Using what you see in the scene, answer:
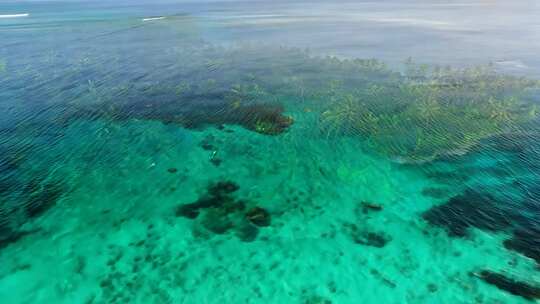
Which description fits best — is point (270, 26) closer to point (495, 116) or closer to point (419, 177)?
point (495, 116)

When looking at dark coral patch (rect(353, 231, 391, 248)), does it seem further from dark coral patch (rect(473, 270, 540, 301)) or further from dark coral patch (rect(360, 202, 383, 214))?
dark coral patch (rect(473, 270, 540, 301))

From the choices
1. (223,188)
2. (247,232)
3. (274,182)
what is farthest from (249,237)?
(274,182)

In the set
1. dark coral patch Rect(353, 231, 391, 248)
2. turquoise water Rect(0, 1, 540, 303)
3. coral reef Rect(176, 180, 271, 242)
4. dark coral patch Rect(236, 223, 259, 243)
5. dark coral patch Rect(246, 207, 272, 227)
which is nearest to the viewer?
turquoise water Rect(0, 1, 540, 303)

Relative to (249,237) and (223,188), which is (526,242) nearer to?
(249,237)

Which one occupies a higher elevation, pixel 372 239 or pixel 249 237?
pixel 372 239

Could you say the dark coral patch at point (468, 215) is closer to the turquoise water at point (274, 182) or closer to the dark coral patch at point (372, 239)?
the turquoise water at point (274, 182)

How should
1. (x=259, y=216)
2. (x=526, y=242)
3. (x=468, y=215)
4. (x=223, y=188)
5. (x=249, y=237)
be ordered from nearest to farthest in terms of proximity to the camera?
(x=526, y=242)
(x=249, y=237)
(x=468, y=215)
(x=259, y=216)
(x=223, y=188)

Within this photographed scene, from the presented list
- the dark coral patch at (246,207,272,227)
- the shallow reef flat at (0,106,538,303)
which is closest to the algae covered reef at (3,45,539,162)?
the shallow reef flat at (0,106,538,303)

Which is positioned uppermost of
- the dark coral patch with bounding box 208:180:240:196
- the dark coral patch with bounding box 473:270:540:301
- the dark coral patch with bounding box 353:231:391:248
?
the dark coral patch with bounding box 208:180:240:196
